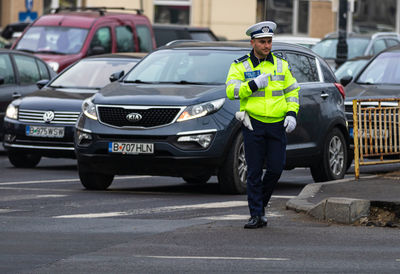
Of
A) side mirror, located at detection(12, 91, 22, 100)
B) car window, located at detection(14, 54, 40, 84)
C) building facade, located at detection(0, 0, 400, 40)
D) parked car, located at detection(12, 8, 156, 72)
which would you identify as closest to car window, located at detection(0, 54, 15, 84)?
car window, located at detection(14, 54, 40, 84)

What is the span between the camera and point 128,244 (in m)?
9.38

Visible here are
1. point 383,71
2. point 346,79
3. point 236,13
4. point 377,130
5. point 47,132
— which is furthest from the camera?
point 236,13

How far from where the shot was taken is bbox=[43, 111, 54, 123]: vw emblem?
16.9 meters

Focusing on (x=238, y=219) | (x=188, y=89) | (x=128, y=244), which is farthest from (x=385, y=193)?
(x=128, y=244)

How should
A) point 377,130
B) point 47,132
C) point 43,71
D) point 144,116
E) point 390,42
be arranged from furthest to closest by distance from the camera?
point 390,42, point 43,71, point 47,132, point 377,130, point 144,116

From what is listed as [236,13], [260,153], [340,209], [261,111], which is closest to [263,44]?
[261,111]

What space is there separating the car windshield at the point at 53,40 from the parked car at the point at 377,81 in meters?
8.13

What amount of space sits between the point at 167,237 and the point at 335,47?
23318 mm

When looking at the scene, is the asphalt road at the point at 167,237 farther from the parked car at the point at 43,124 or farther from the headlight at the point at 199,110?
the parked car at the point at 43,124

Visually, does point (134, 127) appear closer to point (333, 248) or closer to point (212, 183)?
point (212, 183)

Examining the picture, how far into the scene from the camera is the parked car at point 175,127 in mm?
13250

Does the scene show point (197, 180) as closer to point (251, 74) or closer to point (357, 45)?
point (251, 74)

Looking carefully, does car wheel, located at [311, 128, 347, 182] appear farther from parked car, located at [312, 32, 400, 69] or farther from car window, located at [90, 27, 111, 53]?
parked car, located at [312, 32, 400, 69]

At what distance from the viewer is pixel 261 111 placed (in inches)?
416
